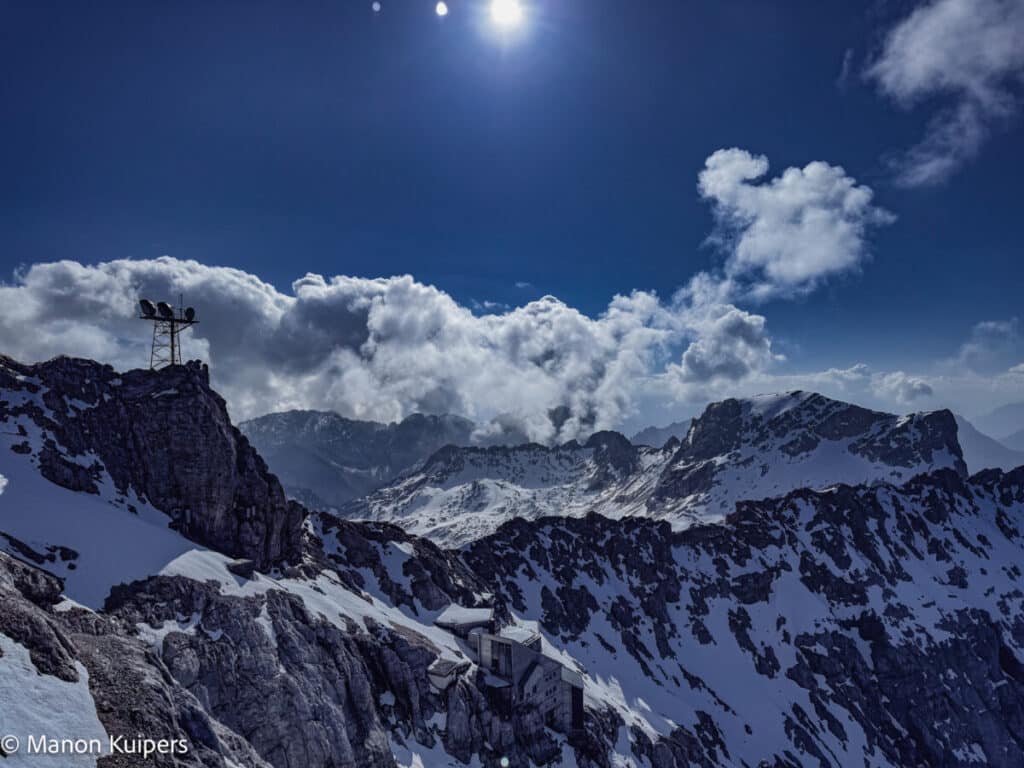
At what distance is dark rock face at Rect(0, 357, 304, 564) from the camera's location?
2557 inches

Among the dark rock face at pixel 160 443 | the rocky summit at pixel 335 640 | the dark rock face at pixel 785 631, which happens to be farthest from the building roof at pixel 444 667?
the dark rock face at pixel 785 631

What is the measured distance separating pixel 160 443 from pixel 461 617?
49.2 m

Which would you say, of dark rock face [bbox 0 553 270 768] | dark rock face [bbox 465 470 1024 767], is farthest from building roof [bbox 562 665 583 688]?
dark rock face [bbox 0 553 270 768]

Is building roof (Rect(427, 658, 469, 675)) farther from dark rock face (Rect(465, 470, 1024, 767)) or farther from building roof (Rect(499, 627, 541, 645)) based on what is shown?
dark rock face (Rect(465, 470, 1024, 767))

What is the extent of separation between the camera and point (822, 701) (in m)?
145

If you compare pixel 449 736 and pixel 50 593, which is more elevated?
pixel 50 593

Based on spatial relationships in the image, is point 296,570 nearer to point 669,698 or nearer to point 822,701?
point 669,698

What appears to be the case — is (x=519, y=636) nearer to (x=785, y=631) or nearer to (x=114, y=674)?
(x=114, y=674)

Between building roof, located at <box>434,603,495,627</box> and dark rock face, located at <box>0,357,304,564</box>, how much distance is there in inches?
1018

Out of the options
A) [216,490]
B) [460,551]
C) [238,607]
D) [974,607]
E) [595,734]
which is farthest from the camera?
[974,607]

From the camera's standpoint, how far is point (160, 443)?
69.9 m

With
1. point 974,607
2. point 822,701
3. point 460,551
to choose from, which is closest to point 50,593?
point 460,551

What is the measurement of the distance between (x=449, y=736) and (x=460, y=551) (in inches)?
3009

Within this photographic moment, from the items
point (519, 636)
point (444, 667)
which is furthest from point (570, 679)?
point (444, 667)
